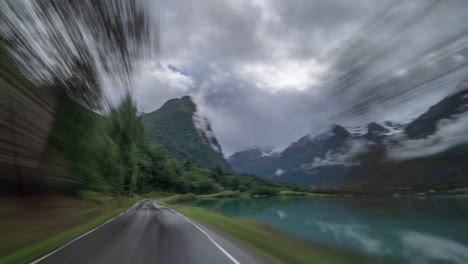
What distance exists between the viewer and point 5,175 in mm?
10062

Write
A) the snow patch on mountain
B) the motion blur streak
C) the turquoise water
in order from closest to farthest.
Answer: the snow patch on mountain → the turquoise water → the motion blur streak

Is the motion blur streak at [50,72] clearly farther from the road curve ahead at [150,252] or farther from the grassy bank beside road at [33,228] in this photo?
the road curve ahead at [150,252]

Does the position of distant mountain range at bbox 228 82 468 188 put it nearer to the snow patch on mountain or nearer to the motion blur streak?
the snow patch on mountain

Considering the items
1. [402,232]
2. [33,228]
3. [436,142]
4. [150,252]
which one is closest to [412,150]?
[436,142]

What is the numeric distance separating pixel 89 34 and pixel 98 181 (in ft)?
52.0

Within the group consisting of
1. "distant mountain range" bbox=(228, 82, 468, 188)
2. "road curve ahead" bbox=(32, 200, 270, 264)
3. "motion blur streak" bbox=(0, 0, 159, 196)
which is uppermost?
"motion blur streak" bbox=(0, 0, 159, 196)

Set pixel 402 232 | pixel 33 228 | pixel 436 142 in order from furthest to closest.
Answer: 1. pixel 33 228
2. pixel 402 232
3. pixel 436 142

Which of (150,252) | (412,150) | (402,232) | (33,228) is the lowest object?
(150,252)

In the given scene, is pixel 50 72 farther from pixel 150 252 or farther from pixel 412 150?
pixel 412 150

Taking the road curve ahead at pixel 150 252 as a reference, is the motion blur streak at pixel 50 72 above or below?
above

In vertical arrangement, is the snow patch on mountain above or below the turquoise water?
above

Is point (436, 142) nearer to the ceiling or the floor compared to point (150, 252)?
nearer to the ceiling

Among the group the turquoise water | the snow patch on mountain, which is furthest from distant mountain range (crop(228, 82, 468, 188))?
the turquoise water

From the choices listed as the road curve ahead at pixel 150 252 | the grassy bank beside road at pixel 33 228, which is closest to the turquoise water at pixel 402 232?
the road curve ahead at pixel 150 252
